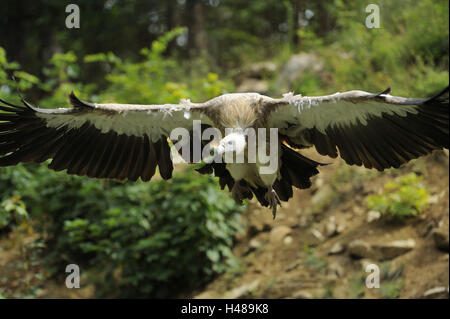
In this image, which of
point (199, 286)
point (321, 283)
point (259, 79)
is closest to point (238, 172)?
point (321, 283)

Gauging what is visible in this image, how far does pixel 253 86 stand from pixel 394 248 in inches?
208

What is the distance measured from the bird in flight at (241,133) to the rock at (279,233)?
3.13 metres

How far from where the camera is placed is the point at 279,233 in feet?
24.4

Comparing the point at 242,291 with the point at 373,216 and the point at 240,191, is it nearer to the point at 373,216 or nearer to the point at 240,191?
the point at 373,216

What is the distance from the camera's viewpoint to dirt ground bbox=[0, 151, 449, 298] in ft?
19.9

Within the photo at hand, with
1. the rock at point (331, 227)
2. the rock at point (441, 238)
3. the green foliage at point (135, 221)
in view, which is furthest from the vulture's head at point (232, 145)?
the rock at point (331, 227)

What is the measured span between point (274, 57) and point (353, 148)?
7531mm

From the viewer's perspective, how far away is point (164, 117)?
4230 millimetres

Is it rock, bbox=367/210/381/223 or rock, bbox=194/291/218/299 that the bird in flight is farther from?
rock, bbox=367/210/381/223

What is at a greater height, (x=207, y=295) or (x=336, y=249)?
(x=336, y=249)

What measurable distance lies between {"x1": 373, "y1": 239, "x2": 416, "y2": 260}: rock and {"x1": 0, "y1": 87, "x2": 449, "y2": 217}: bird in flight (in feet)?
8.52

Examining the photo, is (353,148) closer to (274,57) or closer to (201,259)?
(201,259)

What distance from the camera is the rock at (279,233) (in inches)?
291

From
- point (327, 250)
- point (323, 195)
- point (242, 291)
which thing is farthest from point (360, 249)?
point (242, 291)
